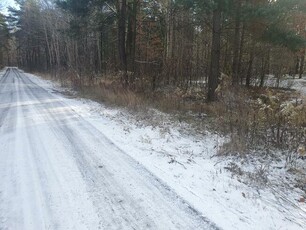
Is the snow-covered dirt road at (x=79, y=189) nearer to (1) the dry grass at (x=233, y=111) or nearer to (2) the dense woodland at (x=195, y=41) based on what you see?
(1) the dry grass at (x=233, y=111)

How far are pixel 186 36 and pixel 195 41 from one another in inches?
59.9

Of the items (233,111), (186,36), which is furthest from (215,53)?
(186,36)

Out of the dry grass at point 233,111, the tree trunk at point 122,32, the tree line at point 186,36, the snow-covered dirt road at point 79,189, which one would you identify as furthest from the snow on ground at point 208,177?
the tree trunk at point 122,32

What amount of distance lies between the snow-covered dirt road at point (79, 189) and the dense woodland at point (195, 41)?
3.25m

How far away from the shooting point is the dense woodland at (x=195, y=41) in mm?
9414

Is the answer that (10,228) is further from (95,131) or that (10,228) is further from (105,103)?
(105,103)

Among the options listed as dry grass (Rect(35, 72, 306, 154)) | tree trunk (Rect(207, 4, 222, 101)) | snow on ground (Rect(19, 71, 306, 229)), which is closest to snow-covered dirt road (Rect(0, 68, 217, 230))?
snow on ground (Rect(19, 71, 306, 229))

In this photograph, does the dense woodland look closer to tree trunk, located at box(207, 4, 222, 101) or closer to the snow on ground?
tree trunk, located at box(207, 4, 222, 101)

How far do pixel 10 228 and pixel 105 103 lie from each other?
9.28m

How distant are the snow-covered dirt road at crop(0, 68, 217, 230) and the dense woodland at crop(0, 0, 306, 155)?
325 cm

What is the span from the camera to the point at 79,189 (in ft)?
13.8

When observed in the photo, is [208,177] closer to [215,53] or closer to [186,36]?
[215,53]

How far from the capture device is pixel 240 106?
832cm

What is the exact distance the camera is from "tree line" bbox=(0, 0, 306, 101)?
31.9ft
